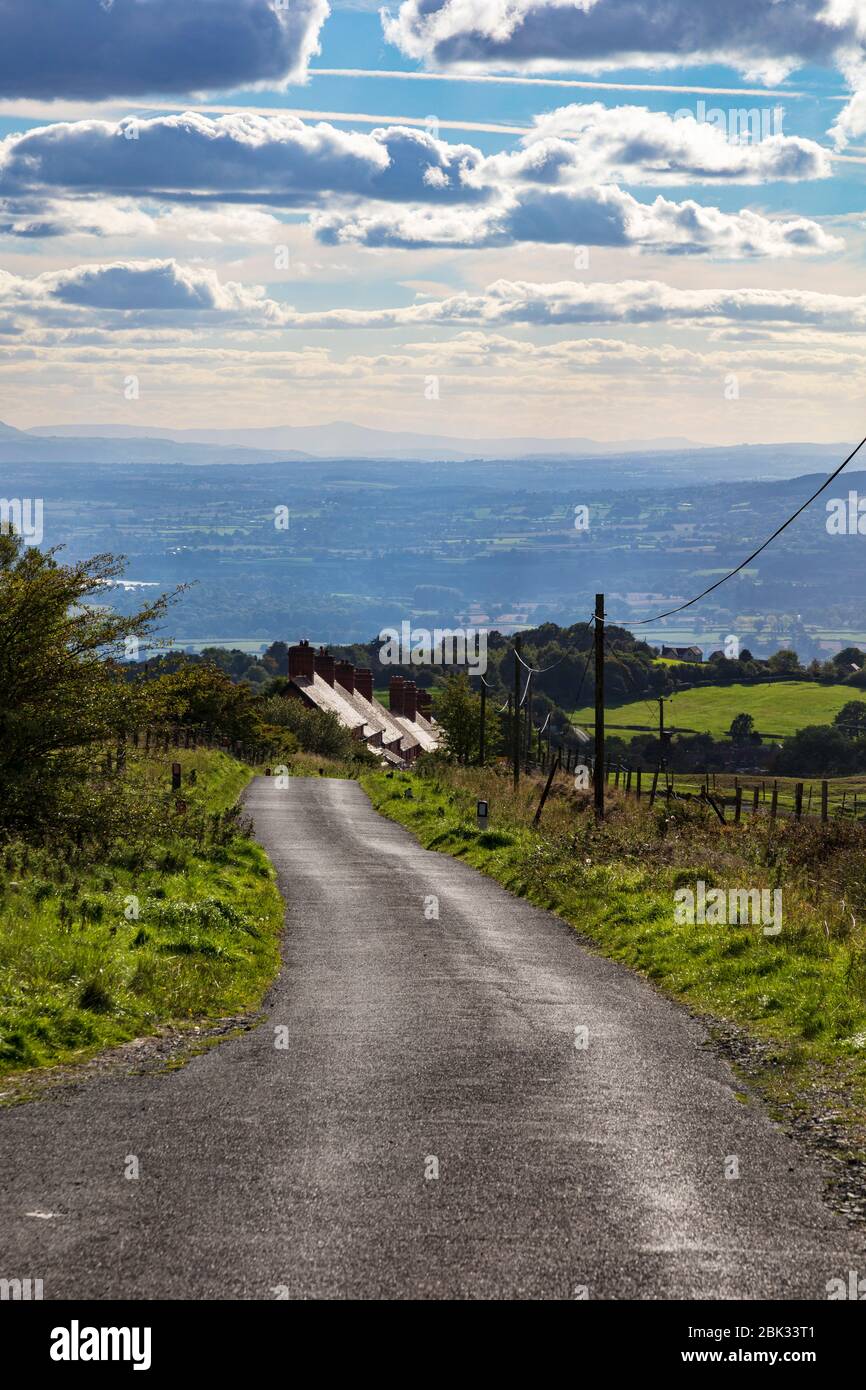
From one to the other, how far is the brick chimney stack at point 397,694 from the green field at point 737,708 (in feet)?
59.5

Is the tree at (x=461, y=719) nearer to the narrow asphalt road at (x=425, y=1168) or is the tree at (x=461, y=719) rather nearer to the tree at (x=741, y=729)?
the tree at (x=741, y=729)

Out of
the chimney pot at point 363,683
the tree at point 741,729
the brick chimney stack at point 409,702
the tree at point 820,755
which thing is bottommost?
the tree at point 820,755

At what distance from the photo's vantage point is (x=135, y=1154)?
8.19 meters

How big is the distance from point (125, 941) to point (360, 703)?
8519cm

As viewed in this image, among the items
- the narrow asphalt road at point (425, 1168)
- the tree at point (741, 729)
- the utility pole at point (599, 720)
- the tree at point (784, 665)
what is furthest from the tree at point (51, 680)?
the tree at point (784, 665)

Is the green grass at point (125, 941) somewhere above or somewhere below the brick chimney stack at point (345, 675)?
below

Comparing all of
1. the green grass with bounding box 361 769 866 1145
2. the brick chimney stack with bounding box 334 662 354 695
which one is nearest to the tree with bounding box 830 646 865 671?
the brick chimney stack with bounding box 334 662 354 695

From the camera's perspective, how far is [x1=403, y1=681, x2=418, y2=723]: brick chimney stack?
116000 mm

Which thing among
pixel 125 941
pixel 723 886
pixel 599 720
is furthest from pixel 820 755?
pixel 125 941

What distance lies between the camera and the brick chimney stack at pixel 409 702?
11600cm

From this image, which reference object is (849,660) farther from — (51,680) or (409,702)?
(51,680)

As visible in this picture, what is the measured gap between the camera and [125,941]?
14.7m
